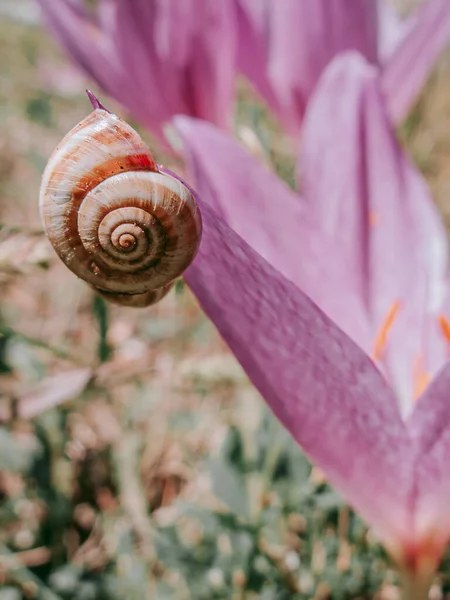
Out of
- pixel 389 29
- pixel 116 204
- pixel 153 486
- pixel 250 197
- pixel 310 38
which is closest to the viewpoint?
pixel 116 204

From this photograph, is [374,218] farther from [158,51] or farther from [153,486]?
[153,486]

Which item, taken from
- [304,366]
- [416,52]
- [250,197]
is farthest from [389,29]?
[304,366]

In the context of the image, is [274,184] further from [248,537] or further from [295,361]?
[248,537]

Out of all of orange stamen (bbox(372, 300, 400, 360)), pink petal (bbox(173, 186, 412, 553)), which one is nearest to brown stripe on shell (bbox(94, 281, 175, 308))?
pink petal (bbox(173, 186, 412, 553))

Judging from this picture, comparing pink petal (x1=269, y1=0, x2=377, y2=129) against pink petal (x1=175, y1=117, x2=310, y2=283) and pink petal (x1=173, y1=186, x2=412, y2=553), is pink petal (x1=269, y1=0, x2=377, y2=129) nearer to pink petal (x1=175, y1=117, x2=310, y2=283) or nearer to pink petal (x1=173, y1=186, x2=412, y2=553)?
pink petal (x1=175, y1=117, x2=310, y2=283)

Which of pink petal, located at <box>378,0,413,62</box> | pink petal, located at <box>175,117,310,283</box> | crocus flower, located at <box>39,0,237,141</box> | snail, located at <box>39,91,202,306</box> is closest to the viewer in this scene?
snail, located at <box>39,91,202,306</box>
